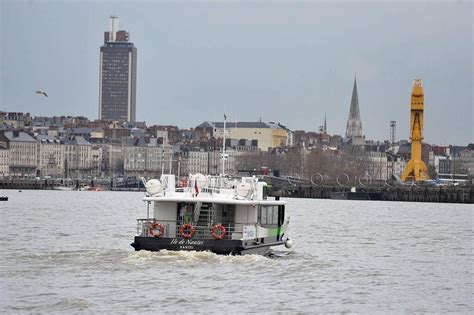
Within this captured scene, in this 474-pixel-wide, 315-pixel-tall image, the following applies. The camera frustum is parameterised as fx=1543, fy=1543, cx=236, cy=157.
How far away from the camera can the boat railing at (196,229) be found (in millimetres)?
47138

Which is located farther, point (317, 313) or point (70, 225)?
point (70, 225)

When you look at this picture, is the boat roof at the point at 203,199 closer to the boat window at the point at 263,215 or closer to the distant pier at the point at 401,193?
the boat window at the point at 263,215

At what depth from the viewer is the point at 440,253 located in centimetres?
5981

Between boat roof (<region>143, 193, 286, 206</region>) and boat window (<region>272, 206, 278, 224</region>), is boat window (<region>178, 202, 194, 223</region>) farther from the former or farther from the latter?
boat window (<region>272, 206, 278, 224</region>)

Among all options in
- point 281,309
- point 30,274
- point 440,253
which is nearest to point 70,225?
point 440,253

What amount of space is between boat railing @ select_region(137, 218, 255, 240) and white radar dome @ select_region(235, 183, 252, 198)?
994 mm

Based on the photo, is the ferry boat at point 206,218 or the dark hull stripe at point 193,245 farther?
the ferry boat at point 206,218

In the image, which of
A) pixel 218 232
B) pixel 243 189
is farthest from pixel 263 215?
pixel 218 232

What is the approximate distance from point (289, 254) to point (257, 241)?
17.0ft

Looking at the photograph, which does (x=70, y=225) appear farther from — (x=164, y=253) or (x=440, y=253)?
(x=164, y=253)

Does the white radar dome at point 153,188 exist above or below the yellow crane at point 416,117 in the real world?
below

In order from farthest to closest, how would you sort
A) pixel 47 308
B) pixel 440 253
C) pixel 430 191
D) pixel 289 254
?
pixel 430 191 < pixel 440 253 < pixel 289 254 < pixel 47 308

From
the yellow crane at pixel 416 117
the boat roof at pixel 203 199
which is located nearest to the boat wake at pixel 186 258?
the boat roof at pixel 203 199

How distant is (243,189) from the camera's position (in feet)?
158
